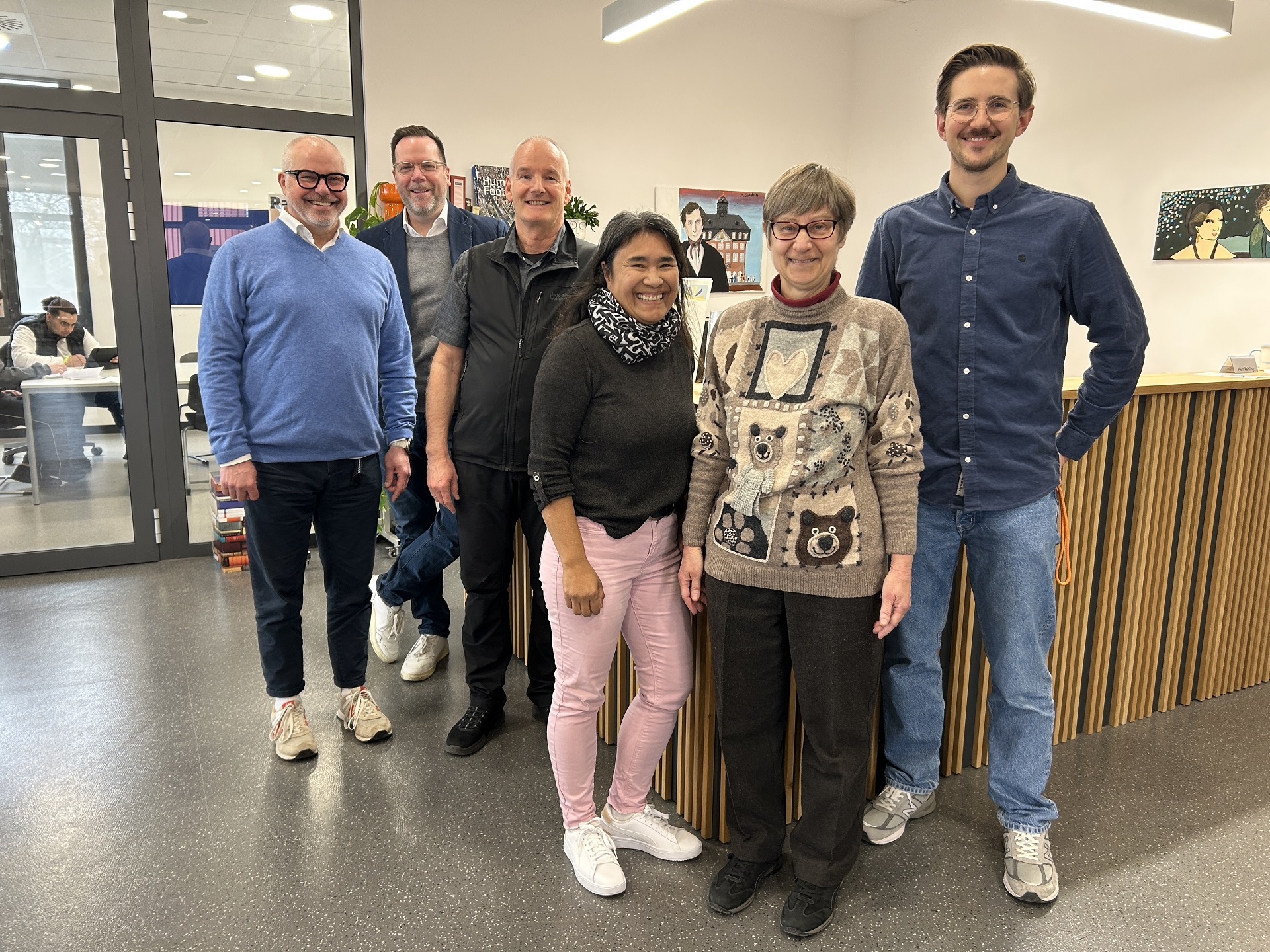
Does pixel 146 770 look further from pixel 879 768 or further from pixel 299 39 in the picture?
pixel 299 39

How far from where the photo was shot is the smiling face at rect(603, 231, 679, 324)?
1.85 m

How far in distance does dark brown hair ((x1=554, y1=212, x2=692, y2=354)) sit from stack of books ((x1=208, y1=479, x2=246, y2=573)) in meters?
3.21

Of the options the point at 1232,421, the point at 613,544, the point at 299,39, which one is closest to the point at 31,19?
the point at 299,39

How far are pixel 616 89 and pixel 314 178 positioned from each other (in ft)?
12.1

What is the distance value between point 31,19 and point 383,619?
3301 millimetres

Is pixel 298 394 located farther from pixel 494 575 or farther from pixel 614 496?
pixel 614 496

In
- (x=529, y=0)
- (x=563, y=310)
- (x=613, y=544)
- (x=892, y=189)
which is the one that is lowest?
(x=613, y=544)

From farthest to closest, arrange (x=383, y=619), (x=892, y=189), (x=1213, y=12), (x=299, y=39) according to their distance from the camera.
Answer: (x=892, y=189), (x=299, y=39), (x=1213, y=12), (x=383, y=619)

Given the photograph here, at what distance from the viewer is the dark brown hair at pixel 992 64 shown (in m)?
1.86

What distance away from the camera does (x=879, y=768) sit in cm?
243

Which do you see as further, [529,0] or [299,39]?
[529,0]

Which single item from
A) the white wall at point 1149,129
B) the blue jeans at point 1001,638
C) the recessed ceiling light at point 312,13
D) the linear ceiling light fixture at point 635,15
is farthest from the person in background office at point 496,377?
the white wall at point 1149,129

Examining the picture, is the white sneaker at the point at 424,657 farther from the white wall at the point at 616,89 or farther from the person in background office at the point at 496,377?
the white wall at the point at 616,89

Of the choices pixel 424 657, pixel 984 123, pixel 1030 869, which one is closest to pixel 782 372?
pixel 984 123
